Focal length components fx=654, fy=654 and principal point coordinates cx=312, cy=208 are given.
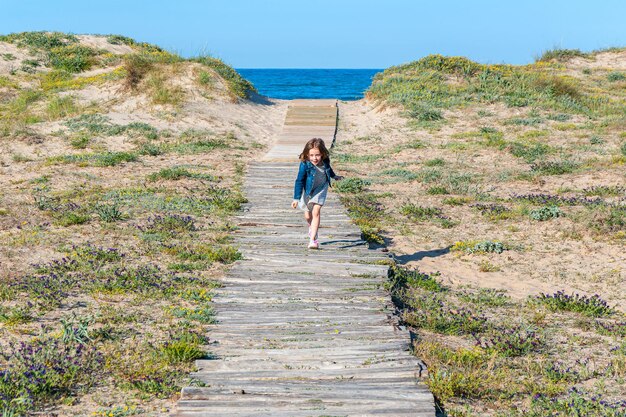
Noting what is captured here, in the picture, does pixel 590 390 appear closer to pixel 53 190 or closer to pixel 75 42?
pixel 53 190

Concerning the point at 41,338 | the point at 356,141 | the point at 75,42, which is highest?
the point at 75,42

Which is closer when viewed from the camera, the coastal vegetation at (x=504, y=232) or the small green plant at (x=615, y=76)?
the coastal vegetation at (x=504, y=232)

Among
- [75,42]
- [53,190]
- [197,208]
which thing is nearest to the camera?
[197,208]

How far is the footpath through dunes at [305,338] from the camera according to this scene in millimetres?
5883

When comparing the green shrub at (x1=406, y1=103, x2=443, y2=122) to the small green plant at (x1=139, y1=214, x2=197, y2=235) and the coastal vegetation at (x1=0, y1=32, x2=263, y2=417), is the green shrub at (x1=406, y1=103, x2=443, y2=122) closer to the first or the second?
the coastal vegetation at (x1=0, y1=32, x2=263, y2=417)

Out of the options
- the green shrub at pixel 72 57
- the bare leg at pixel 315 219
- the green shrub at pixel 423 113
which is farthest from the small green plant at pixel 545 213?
the green shrub at pixel 72 57

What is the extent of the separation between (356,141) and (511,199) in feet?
31.4

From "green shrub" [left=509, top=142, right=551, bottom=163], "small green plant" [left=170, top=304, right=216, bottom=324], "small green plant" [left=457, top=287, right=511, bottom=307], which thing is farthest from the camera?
"green shrub" [left=509, top=142, right=551, bottom=163]

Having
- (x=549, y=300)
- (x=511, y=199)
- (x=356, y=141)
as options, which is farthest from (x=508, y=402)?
(x=356, y=141)

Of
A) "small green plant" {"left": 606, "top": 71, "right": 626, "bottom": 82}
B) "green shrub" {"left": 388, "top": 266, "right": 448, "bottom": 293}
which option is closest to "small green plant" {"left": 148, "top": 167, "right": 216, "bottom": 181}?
"green shrub" {"left": 388, "top": 266, "right": 448, "bottom": 293}

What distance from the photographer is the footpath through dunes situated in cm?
588

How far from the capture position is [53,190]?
50.4ft

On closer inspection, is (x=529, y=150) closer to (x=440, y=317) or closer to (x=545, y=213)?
(x=545, y=213)

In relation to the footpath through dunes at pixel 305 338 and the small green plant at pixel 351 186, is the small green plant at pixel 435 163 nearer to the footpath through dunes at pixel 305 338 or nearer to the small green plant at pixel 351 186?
the small green plant at pixel 351 186
